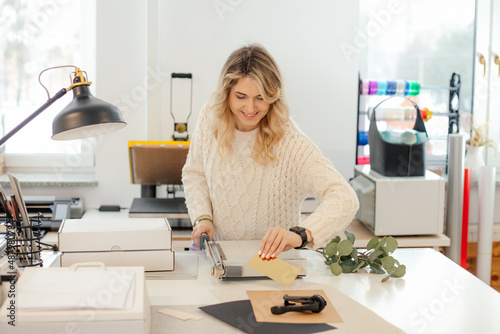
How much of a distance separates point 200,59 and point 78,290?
209 centimetres

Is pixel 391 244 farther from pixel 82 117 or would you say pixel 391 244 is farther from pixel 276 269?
pixel 82 117

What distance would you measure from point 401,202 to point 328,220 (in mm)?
1116

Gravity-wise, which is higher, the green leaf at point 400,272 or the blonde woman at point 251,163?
the blonde woman at point 251,163

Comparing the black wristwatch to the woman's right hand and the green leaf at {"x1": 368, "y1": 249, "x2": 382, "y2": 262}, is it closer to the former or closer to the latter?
the green leaf at {"x1": 368, "y1": 249, "x2": 382, "y2": 262}

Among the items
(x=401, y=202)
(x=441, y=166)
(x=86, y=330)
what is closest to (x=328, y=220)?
(x=86, y=330)

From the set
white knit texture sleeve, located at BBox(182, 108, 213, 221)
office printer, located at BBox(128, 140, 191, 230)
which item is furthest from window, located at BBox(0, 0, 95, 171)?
white knit texture sleeve, located at BBox(182, 108, 213, 221)

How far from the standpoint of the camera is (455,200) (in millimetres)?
2965

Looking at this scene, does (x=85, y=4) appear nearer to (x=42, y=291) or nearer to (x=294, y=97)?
(x=294, y=97)

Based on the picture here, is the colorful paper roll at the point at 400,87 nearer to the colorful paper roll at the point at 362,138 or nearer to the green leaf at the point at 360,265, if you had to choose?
the colorful paper roll at the point at 362,138

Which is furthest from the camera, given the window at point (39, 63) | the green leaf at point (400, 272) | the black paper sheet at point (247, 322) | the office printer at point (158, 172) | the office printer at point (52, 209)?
the window at point (39, 63)

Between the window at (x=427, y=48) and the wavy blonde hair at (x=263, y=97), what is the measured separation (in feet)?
5.20

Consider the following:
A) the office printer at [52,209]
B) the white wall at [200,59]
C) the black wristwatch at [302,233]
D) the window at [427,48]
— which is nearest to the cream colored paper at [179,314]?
the black wristwatch at [302,233]

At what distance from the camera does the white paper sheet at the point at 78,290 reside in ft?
3.44

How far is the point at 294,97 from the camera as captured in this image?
10.3 ft
